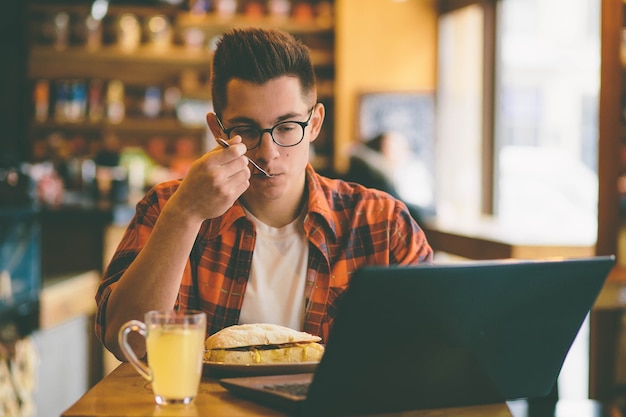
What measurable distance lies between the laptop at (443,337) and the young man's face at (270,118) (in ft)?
1.59

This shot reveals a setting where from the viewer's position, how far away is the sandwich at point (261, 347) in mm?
1181

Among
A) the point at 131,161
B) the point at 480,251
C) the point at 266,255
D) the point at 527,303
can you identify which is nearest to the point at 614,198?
the point at 480,251

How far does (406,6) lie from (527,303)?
630 centimetres

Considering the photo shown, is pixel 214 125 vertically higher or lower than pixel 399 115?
lower

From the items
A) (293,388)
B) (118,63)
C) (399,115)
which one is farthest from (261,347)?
(118,63)

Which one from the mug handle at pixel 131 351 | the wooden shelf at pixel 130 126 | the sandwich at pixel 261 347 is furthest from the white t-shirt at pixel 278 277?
the wooden shelf at pixel 130 126

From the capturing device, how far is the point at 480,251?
13.0ft

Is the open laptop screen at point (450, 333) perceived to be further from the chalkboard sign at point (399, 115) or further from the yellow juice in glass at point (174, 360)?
the chalkboard sign at point (399, 115)

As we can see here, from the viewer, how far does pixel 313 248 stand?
5.33ft

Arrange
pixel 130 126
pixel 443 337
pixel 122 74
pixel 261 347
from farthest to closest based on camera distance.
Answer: pixel 122 74 → pixel 130 126 → pixel 261 347 → pixel 443 337

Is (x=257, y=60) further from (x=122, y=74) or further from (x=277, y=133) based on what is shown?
(x=122, y=74)

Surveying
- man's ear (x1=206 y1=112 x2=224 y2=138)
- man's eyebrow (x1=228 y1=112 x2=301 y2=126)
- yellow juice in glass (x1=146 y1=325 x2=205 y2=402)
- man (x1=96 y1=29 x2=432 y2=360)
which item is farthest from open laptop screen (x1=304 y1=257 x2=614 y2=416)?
man's ear (x1=206 y1=112 x2=224 y2=138)

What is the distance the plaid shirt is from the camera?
5.12 ft

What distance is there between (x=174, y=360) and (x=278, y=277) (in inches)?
22.2
